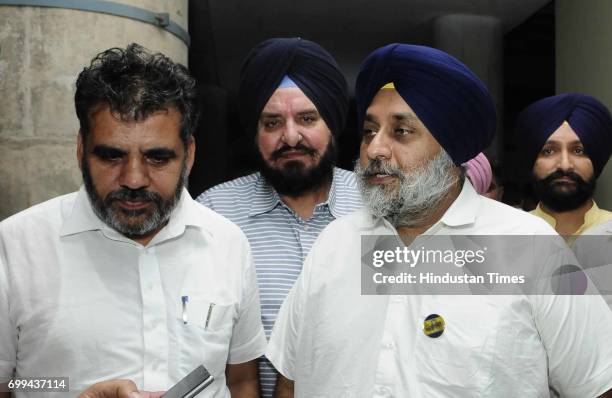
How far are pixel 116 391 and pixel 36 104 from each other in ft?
7.64

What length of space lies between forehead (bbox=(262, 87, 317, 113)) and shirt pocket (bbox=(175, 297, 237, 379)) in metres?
0.99

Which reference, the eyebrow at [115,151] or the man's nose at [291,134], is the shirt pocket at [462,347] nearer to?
the eyebrow at [115,151]

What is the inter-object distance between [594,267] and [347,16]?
6403mm

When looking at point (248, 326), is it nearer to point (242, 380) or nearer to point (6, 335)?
point (242, 380)

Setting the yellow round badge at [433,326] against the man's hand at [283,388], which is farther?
the man's hand at [283,388]

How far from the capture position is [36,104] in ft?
11.8

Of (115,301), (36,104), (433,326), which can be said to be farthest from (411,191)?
(36,104)

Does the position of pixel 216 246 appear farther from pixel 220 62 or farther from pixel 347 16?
pixel 220 62

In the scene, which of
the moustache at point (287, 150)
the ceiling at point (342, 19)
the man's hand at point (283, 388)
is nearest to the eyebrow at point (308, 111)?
the moustache at point (287, 150)

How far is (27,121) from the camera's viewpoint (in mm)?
3588

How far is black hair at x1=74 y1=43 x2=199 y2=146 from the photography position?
2.03m

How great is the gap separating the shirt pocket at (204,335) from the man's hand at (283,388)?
20 cm

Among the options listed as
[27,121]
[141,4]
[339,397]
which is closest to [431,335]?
[339,397]

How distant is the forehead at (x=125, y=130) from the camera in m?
2.01
